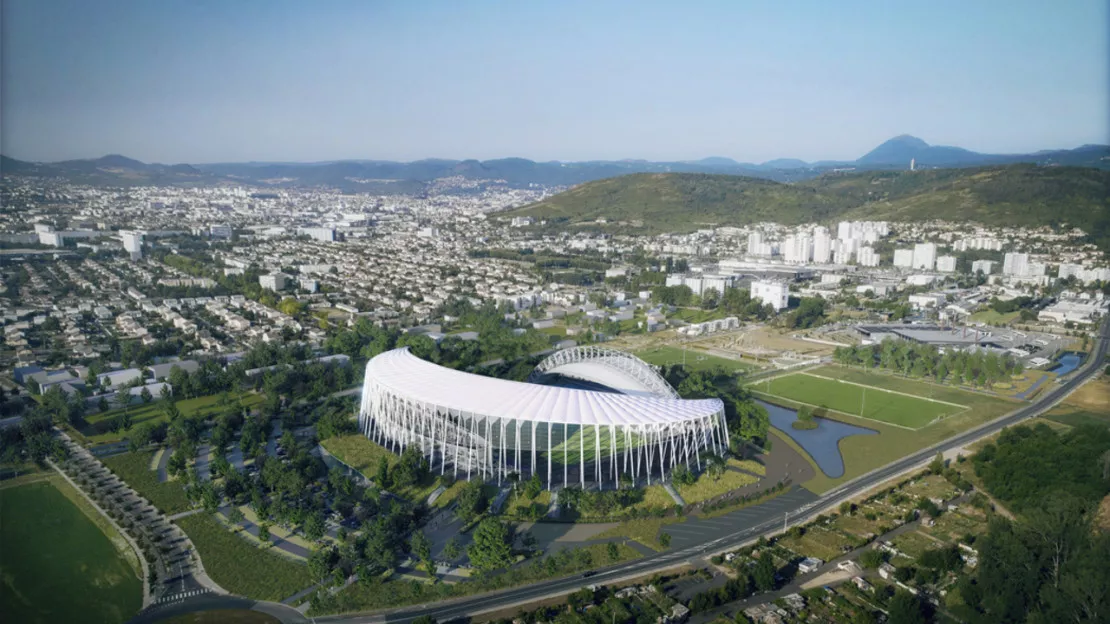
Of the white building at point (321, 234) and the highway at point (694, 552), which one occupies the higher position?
the white building at point (321, 234)

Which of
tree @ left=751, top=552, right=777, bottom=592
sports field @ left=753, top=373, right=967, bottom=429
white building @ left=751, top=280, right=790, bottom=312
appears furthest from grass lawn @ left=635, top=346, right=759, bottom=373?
tree @ left=751, top=552, right=777, bottom=592

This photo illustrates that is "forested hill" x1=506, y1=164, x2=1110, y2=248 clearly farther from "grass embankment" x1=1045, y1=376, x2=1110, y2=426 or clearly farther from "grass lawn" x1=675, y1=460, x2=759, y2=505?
"grass lawn" x1=675, y1=460, x2=759, y2=505

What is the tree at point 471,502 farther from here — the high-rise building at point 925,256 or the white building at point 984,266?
the high-rise building at point 925,256

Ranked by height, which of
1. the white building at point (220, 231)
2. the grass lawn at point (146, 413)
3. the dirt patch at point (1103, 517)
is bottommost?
the dirt patch at point (1103, 517)

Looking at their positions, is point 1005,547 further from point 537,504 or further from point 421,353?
point 421,353

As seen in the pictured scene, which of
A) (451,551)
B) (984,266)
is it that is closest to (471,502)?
(451,551)

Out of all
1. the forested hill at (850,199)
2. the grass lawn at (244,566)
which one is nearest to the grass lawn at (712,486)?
the grass lawn at (244,566)

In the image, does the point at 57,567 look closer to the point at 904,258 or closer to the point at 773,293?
the point at 773,293
